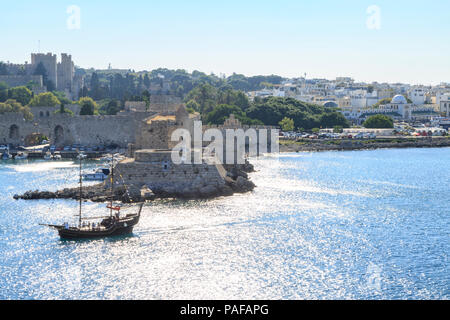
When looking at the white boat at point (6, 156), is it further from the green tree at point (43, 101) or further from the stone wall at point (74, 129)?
the green tree at point (43, 101)

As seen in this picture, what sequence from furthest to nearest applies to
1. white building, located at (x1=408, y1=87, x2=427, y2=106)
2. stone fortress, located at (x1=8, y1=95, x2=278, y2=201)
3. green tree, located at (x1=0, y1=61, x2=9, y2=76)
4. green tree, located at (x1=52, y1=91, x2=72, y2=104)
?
white building, located at (x1=408, y1=87, x2=427, y2=106) < green tree, located at (x1=0, y1=61, x2=9, y2=76) < green tree, located at (x1=52, y1=91, x2=72, y2=104) < stone fortress, located at (x1=8, y1=95, x2=278, y2=201)

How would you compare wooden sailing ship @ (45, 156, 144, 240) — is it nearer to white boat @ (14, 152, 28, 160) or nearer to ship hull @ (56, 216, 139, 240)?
ship hull @ (56, 216, 139, 240)

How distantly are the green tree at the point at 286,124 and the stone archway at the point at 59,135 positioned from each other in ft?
91.5

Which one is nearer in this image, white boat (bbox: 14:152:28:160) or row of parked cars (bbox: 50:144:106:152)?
white boat (bbox: 14:152:28:160)

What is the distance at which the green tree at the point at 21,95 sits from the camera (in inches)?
3282

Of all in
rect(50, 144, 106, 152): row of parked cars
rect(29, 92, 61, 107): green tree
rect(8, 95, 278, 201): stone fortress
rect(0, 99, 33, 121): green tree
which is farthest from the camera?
rect(29, 92, 61, 107): green tree

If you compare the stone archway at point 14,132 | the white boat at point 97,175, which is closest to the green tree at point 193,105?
the stone archway at point 14,132

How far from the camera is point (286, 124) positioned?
80188 millimetres

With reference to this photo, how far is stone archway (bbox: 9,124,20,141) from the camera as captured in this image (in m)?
62.2

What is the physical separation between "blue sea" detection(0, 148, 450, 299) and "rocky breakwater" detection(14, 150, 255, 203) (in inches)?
44.3

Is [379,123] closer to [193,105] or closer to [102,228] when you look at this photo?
[193,105]

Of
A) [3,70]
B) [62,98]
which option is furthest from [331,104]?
[3,70]

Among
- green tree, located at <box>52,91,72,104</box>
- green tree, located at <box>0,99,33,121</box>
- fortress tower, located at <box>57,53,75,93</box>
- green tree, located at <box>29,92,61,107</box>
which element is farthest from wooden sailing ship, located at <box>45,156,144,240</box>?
fortress tower, located at <box>57,53,75,93</box>

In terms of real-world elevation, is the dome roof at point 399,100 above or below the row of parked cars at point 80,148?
above
